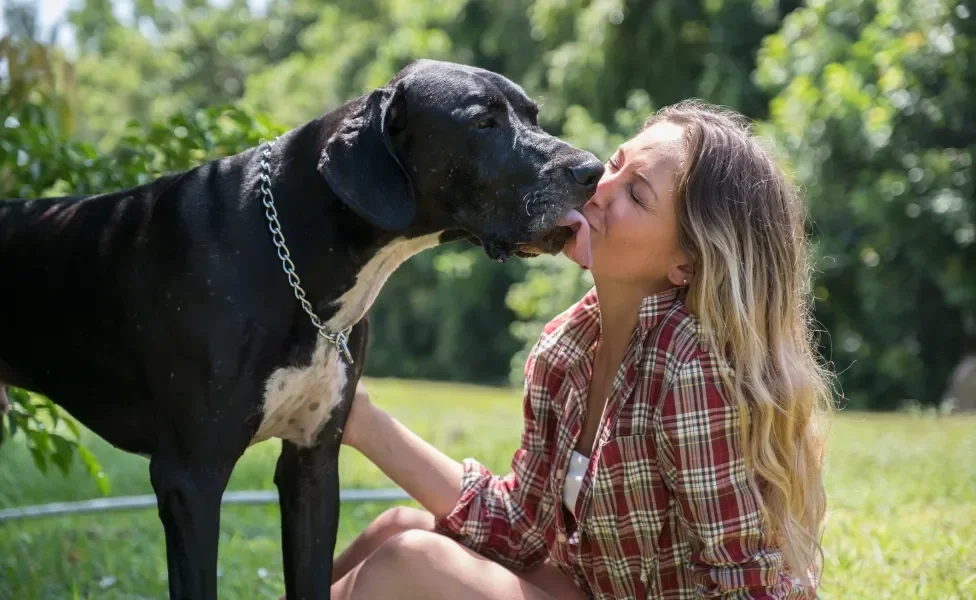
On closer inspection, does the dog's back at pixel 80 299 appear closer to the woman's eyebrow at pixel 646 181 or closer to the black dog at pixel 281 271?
the black dog at pixel 281 271

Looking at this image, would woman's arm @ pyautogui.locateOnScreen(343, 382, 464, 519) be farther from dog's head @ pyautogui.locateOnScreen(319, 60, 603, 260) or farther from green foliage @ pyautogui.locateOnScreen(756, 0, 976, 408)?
green foliage @ pyautogui.locateOnScreen(756, 0, 976, 408)

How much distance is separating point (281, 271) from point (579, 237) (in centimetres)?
72

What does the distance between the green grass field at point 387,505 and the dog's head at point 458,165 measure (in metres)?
1.70

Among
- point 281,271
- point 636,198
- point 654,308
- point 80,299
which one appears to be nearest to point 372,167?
point 281,271

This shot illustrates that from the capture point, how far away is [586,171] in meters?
2.62

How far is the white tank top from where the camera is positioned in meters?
2.80

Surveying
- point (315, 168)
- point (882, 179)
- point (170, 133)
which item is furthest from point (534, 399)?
point (882, 179)

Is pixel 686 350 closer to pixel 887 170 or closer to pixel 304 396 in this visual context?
pixel 304 396

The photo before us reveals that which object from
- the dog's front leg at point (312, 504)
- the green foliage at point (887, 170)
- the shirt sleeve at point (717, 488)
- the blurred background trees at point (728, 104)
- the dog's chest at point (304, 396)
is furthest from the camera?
the green foliage at point (887, 170)

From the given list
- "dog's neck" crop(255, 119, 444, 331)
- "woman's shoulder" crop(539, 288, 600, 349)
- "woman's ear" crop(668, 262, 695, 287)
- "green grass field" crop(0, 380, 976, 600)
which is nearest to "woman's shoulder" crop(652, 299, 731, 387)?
"woman's ear" crop(668, 262, 695, 287)

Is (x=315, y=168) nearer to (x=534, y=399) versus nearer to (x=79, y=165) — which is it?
→ (x=534, y=399)

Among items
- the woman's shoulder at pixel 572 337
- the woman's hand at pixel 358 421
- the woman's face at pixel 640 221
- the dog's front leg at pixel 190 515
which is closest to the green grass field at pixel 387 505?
the woman's hand at pixel 358 421

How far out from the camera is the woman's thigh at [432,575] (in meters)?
2.64

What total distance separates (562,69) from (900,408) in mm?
7382
